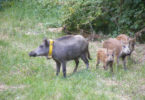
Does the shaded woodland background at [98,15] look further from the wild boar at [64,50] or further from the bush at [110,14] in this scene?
the wild boar at [64,50]

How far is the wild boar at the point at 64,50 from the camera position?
8914mm

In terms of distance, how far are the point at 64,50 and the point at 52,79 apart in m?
1.13

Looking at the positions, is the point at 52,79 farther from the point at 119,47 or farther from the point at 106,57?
the point at 119,47

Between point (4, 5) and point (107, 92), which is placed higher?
point (4, 5)

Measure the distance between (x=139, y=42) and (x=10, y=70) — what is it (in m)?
7.62

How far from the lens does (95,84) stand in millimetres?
8047

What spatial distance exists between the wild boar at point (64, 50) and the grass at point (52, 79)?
50 cm

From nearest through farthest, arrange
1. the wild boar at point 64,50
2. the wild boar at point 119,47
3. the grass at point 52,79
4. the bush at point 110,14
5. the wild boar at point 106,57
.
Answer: the grass at point 52,79 < the wild boar at point 64,50 < the wild boar at point 106,57 < the wild boar at point 119,47 < the bush at point 110,14

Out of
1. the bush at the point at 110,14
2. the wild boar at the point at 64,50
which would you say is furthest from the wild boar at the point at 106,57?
the bush at the point at 110,14

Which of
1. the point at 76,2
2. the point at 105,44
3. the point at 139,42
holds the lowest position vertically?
the point at 139,42

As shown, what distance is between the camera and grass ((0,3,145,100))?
7.06 m

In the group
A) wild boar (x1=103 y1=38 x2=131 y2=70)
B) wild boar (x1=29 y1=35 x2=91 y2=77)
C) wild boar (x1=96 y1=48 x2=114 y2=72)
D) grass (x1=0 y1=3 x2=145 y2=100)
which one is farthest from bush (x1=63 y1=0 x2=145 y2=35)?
wild boar (x1=29 y1=35 x2=91 y2=77)

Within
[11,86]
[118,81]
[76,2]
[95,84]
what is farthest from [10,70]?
[76,2]

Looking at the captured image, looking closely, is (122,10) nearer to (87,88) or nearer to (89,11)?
(89,11)
